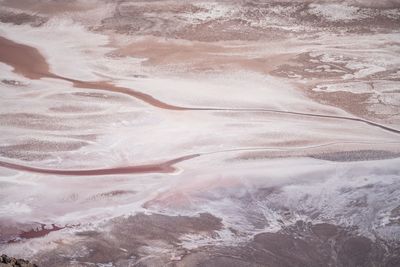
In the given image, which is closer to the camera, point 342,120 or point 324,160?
point 324,160

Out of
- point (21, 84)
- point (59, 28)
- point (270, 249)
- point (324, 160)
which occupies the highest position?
point (59, 28)

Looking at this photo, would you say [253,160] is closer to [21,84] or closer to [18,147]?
[18,147]

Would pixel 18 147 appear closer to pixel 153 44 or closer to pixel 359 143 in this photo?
pixel 153 44

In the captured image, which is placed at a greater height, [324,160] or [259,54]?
[259,54]

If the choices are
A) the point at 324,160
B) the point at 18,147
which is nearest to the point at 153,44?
the point at 18,147

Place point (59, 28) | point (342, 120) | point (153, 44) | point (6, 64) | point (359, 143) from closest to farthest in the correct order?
point (359, 143)
point (342, 120)
point (6, 64)
point (153, 44)
point (59, 28)

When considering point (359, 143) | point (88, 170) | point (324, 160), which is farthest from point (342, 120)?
point (88, 170)

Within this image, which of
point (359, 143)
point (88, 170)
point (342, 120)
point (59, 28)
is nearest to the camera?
point (88, 170)
